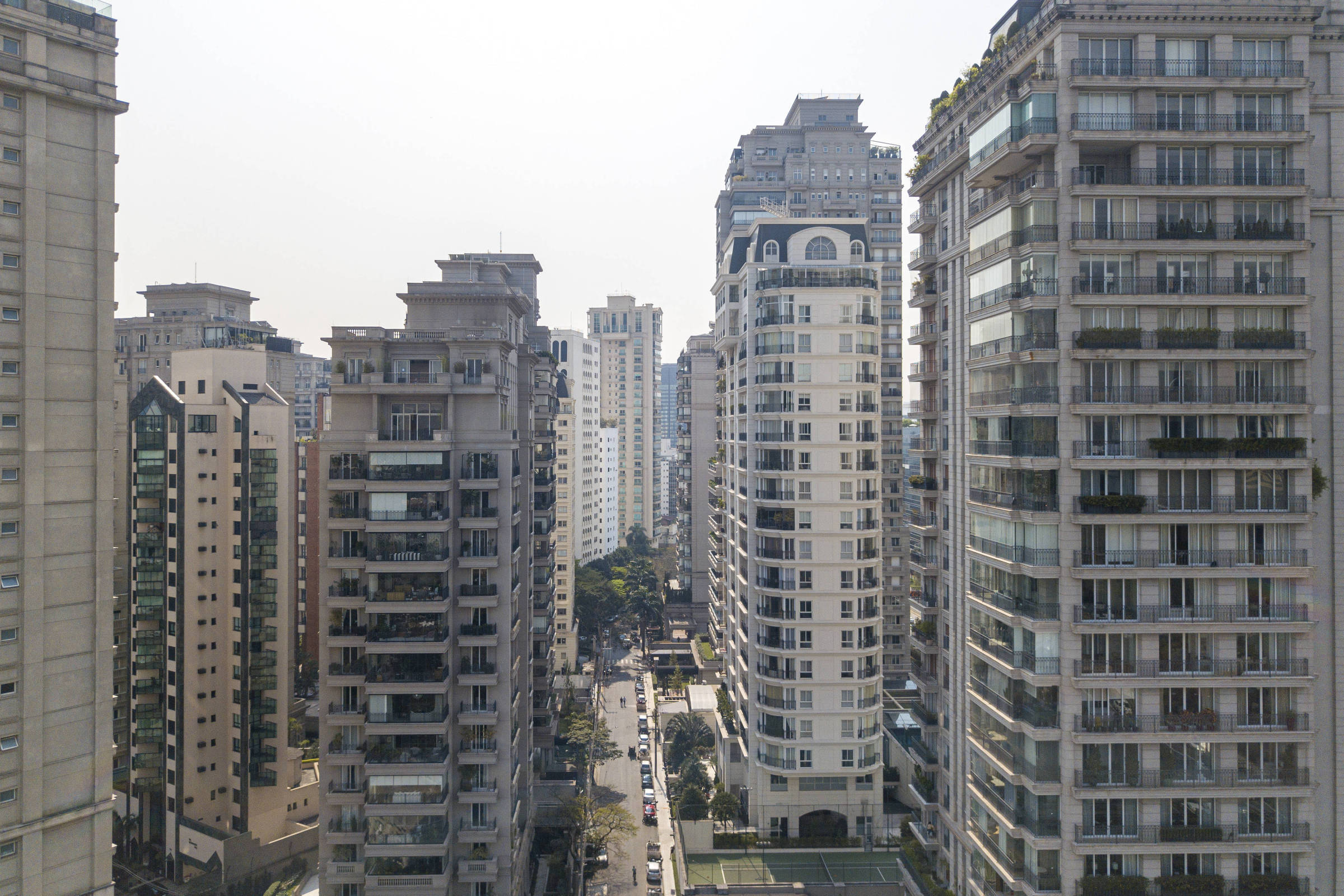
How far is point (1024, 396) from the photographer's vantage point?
2750 cm

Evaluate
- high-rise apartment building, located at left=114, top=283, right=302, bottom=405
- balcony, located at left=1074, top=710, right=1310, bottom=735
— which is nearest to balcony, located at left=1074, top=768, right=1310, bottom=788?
balcony, located at left=1074, top=710, right=1310, bottom=735

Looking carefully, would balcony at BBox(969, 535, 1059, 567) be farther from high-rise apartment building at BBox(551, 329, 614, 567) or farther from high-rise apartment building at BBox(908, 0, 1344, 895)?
high-rise apartment building at BBox(551, 329, 614, 567)

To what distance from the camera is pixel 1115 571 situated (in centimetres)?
2616

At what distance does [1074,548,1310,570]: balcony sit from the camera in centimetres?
2625

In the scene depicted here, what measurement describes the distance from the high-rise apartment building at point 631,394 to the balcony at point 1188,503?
415 feet

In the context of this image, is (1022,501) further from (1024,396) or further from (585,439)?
(585,439)

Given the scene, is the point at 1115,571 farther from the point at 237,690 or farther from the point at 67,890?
the point at 237,690

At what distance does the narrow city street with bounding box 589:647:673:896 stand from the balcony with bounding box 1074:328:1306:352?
40.6 metres

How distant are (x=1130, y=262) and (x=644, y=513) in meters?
144

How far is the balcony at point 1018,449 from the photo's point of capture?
26.8 metres

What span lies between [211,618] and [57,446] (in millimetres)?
33254

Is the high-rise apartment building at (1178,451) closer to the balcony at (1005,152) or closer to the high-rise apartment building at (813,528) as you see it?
the balcony at (1005,152)

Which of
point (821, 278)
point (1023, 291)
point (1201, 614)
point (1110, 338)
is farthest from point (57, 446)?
point (821, 278)

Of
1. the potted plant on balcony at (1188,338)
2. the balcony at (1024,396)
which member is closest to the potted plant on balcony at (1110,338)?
the potted plant on balcony at (1188,338)
